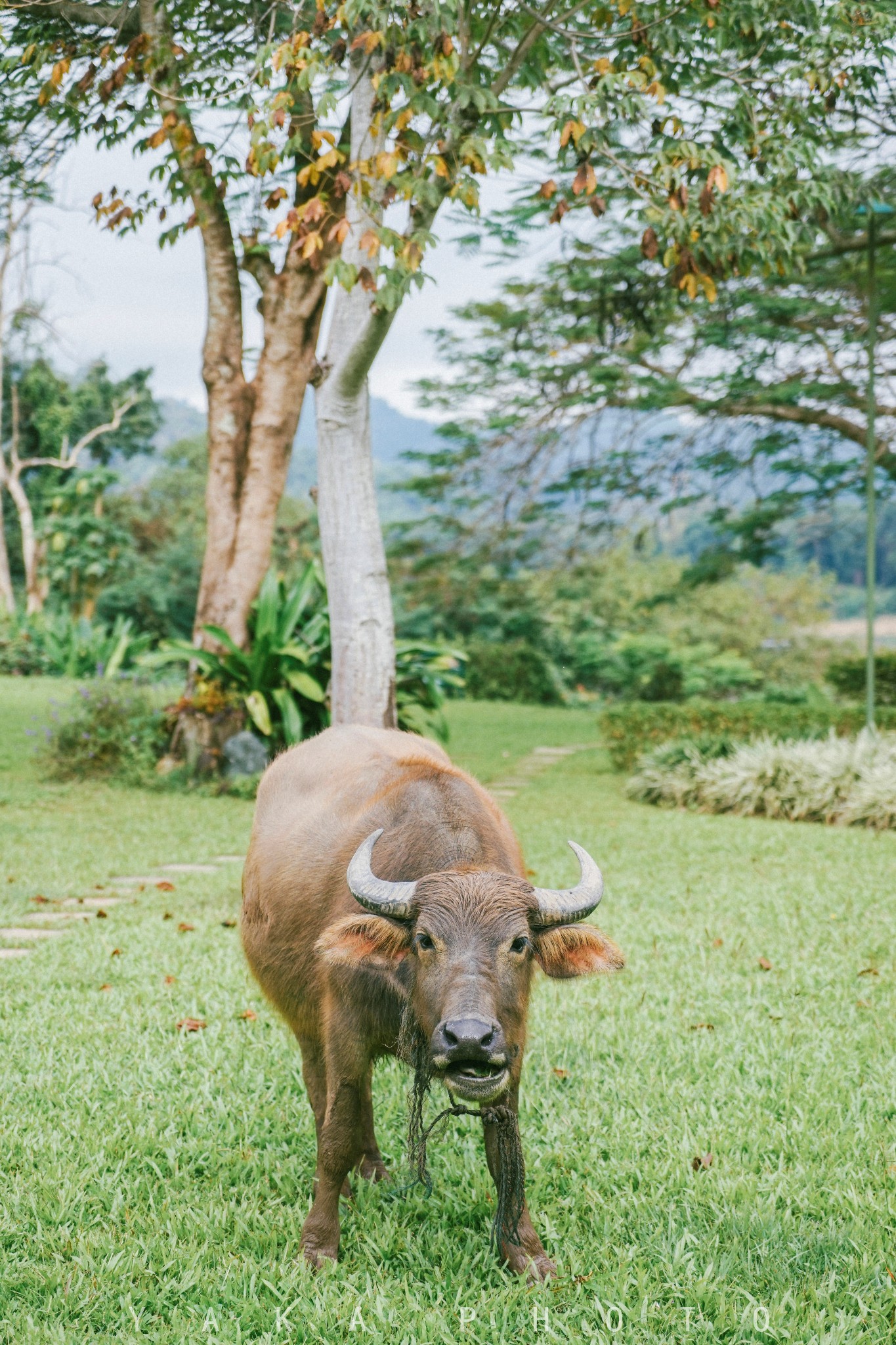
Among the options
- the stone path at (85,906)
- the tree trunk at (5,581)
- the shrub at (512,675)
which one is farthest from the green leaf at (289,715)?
the tree trunk at (5,581)

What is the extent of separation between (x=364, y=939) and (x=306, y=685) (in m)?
7.51

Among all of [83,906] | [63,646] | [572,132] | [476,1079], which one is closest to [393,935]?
[476,1079]

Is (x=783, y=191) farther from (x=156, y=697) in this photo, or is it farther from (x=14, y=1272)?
(x=156, y=697)

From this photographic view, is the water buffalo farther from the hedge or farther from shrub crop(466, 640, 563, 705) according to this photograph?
shrub crop(466, 640, 563, 705)

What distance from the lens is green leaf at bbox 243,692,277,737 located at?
9.81 metres

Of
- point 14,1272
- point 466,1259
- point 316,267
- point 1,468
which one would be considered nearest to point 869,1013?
point 466,1259

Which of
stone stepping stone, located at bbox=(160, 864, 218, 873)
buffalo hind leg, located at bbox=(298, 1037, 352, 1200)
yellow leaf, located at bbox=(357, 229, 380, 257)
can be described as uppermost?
yellow leaf, located at bbox=(357, 229, 380, 257)

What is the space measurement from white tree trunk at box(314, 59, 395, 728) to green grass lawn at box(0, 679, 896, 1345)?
152 centimetres

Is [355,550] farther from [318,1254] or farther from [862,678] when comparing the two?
[862,678]

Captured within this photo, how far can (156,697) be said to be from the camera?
38.2ft

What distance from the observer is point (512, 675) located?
23.2 metres

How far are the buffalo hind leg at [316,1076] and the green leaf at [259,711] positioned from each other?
6723mm

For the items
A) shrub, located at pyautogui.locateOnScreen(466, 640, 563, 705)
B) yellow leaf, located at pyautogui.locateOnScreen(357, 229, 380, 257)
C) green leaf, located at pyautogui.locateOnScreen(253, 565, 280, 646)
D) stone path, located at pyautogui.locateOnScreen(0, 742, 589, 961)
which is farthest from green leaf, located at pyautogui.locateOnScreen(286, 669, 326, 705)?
shrub, located at pyautogui.locateOnScreen(466, 640, 563, 705)

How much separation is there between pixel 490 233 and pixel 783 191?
5.74m
